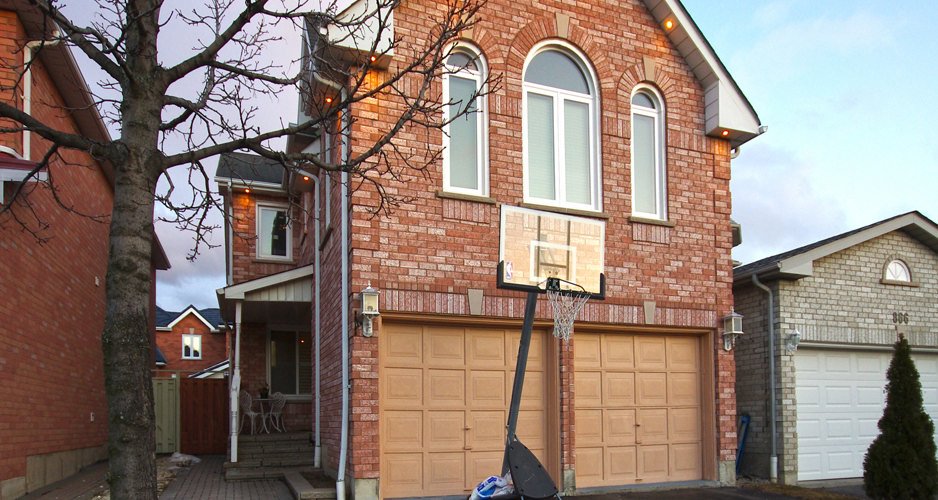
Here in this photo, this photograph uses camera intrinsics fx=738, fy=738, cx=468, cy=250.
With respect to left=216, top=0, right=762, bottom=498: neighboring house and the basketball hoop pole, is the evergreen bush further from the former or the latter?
the basketball hoop pole

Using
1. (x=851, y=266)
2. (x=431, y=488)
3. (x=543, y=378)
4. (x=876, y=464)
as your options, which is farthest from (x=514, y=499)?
(x=851, y=266)

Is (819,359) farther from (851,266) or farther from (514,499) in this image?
(514,499)

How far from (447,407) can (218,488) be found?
3895 mm

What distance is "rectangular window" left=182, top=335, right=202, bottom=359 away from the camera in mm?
42344

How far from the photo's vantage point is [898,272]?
13227mm

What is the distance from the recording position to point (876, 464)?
1002cm

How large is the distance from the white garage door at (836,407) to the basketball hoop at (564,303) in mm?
5367

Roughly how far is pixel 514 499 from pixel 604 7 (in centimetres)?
753

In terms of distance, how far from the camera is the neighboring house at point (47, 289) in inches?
366

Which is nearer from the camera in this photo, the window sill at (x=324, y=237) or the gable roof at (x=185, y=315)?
the window sill at (x=324, y=237)

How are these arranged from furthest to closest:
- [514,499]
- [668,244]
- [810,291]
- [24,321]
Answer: [810,291] → [668,244] → [24,321] → [514,499]

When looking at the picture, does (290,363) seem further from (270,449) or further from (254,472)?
(254,472)

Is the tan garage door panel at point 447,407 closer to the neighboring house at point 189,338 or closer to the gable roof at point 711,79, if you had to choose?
the gable roof at point 711,79

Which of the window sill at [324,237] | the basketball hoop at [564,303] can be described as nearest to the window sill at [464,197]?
the basketball hoop at [564,303]
